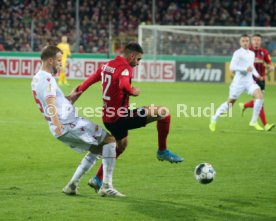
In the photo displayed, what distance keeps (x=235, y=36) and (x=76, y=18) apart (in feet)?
28.0

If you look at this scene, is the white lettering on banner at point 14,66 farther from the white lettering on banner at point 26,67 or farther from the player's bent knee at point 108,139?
the player's bent knee at point 108,139

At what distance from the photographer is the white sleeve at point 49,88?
9070 millimetres

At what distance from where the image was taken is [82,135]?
928cm

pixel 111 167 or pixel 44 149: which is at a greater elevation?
pixel 111 167

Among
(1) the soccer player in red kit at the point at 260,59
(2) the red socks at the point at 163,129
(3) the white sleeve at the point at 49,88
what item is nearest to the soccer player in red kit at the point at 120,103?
(2) the red socks at the point at 163,129

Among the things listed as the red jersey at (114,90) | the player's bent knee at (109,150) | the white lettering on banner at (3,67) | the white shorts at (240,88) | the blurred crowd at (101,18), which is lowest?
the white lettering on banner at (3,67)

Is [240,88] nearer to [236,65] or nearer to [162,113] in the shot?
[236,65]

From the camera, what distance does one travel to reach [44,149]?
46.9 feet

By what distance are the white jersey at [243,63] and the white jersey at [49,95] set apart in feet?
29.9

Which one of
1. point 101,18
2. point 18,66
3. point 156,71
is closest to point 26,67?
point 18,66

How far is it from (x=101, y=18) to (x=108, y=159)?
3243cm

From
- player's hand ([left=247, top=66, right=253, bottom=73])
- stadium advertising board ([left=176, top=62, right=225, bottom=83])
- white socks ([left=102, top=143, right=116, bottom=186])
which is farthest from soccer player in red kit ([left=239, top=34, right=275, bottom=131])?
stadium advertising board ([left=176, top=62, right=225, bottom=83])

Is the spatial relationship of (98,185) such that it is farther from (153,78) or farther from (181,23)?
(181,23)

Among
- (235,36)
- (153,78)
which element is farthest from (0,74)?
(235,36)
